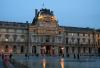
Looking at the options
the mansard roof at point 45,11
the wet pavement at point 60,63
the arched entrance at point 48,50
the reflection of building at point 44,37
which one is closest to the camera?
the wet pavement at point 60,63

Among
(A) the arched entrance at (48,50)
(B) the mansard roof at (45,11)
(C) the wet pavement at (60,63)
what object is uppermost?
(B) the mansard roof at (45,11)

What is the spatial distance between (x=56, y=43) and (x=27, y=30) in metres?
11.5

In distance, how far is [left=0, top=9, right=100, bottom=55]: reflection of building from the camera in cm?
10662

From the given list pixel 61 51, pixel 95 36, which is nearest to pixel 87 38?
pixel 95 36

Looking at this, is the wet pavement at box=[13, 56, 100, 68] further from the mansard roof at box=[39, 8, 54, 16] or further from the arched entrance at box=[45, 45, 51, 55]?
the mansard roof at box=[39, 8, 54, 16]

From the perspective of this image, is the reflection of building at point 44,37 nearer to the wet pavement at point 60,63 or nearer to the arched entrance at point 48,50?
the arched entrance at point 48,50

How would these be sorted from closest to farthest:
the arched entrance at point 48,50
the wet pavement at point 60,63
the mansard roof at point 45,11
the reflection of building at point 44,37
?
the wet pavement at point 60,63, the reflection of building at point 44,37, the arched entrance at point 48,50, the mansard roof at point 45,11

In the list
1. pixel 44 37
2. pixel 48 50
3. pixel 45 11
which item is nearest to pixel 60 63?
pixel 44 37

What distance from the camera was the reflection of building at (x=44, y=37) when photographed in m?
107

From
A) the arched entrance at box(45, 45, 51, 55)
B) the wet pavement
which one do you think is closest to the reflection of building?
the arched entrance at box(45, 45, 51, 55)

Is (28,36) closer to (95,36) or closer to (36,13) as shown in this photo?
(36,13)

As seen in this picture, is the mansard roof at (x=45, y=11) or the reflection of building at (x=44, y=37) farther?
the mansard roof at (x=45, y=11)

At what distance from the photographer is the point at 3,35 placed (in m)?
106

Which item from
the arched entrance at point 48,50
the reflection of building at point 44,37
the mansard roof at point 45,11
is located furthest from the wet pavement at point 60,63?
the mansard roof at point 45,11
